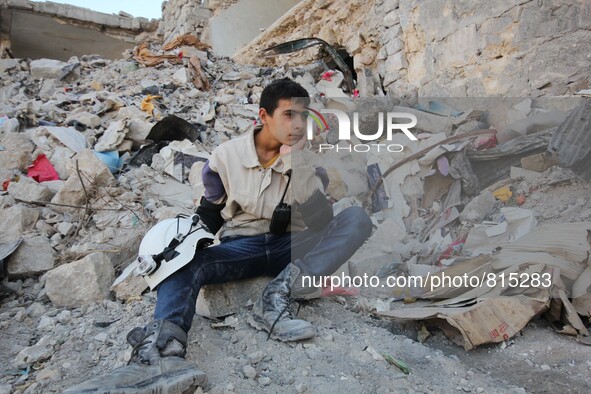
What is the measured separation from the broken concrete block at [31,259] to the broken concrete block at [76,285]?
1.33 ft

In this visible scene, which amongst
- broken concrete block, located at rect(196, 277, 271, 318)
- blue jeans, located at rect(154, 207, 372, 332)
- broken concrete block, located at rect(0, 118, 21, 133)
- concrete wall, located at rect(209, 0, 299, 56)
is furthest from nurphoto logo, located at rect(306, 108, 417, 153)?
concrete wall, located at rect(209, 0, 299, 56)

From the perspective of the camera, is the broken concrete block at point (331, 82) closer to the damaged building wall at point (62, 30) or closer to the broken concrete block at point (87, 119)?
the broken concrete block at point (87, 119)

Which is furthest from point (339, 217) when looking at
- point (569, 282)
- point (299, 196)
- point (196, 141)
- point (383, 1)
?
point (383, 1)

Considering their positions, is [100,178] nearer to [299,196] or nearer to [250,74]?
[299,196]

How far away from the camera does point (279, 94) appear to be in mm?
2006

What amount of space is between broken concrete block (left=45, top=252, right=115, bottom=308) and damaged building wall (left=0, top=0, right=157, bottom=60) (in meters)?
10.1

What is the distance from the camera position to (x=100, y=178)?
3.51 m

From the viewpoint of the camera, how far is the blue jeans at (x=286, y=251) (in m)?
1.92

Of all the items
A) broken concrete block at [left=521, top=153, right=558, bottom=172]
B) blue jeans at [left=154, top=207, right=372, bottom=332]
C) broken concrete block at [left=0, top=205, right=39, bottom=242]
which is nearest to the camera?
blue jeans at [left=154, top=207, right=372, bottom=332]

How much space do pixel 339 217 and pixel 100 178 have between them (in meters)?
2.28

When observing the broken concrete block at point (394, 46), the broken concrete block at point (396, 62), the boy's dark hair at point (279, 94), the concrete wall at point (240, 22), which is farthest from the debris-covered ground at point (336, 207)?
the concrete wall at point (240, 22)

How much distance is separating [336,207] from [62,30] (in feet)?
36.4

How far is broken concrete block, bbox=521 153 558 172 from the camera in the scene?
2448 mm

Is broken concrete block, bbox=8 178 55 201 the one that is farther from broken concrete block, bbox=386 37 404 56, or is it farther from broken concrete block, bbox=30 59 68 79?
broken concrete block, bbox=30 59 68 79
